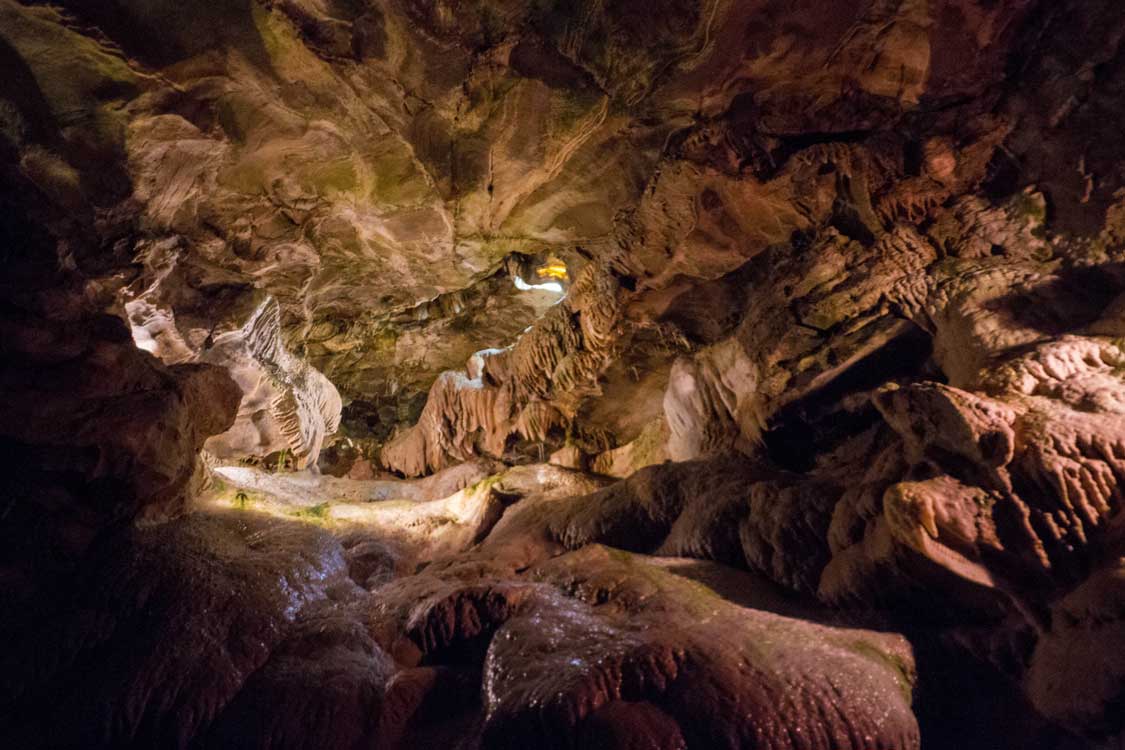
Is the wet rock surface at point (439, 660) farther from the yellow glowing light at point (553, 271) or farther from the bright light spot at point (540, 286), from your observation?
the bright light spot at point (540, 286)

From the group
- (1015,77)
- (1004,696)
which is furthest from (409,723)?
(1015,77)

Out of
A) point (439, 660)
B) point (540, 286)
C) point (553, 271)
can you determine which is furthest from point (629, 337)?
point (439, 660)

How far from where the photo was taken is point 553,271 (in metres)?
8.17

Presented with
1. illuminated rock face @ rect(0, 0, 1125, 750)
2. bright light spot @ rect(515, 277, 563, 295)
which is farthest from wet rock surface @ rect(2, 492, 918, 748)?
bright light spot @ rect(515, 277, 563, 295)

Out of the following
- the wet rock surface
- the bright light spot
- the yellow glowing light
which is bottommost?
the wet rock surface

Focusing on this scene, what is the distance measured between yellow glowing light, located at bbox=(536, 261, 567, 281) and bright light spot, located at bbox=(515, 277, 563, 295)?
22 cm

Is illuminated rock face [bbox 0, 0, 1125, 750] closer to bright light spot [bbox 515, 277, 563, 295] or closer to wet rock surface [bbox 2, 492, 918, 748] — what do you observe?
wet rock surface [bbox 2, 492, 918, 748]

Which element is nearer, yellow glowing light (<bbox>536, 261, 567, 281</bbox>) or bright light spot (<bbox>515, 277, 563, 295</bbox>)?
yellow glowing light (<bbox>536, 261, 567, 281</bbox>)

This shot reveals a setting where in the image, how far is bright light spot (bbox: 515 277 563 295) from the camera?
8578 millimetres

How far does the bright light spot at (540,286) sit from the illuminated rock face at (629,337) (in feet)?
7.57

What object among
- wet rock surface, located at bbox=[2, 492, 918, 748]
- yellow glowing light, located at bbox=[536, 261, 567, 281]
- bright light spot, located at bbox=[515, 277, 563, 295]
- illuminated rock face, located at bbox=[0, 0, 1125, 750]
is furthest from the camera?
bright light spot, located at bbox=[515, 277, 563, 295]

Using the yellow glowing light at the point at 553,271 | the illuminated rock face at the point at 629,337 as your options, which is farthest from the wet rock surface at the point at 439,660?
the yellow glowing light at the point at 553,271

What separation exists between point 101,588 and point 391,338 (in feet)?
22.0

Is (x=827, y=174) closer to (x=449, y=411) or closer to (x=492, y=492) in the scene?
(x=492, y=492)
